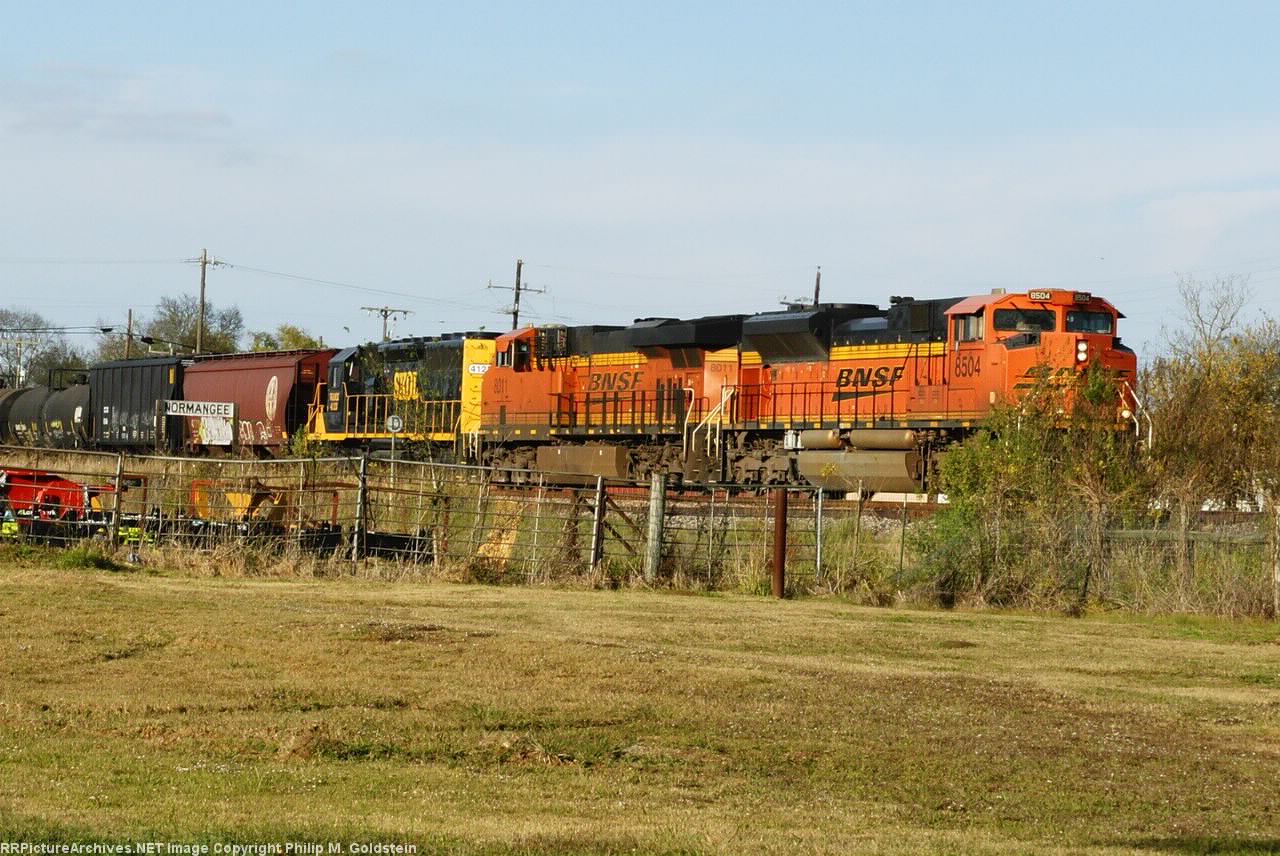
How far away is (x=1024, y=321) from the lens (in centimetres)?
2858

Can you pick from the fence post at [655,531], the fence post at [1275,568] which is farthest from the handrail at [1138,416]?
the fence post at [655,531]

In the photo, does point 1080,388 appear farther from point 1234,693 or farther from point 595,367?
point 595,367

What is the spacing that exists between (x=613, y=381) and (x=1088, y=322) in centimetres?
1192

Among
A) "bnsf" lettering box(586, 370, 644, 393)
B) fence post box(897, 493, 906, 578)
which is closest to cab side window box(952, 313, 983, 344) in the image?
fence post box(897, 493, 906, 578)

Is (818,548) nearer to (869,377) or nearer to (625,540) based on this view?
(625,540)

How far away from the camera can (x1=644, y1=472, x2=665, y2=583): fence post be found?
2178 cm

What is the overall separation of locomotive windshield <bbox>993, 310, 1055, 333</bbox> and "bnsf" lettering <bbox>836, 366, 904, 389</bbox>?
2.47m

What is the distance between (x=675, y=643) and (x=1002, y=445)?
396 inches

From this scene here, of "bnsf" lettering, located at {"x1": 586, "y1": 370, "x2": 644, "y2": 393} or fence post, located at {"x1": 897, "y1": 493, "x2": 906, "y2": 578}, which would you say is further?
"bnsf" lettering, located at {"x1": 586, "y1": 370, "x2": 644, "y2": 393}

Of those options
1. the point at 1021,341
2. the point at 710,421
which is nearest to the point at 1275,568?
the point at 1021,341

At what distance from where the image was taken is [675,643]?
15.4 metres

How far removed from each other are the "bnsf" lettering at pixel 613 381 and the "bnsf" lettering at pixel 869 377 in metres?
5.95

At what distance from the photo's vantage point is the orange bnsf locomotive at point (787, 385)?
93.8 feet

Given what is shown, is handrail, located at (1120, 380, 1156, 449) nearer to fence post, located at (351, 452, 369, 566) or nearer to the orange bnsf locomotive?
the orange bnsf locomotive
